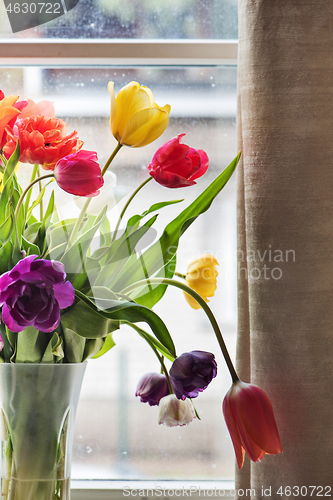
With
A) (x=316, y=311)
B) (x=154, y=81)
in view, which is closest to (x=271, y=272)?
(x=316, y=311)

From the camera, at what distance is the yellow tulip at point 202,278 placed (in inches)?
28.4

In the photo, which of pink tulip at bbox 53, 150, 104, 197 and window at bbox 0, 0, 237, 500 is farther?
window at bbox 0, 0, 237, 500

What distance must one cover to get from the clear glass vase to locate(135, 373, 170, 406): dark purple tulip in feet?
0.37

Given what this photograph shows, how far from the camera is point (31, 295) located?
18.7 inches

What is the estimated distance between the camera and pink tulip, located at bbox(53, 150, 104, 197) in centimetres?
53

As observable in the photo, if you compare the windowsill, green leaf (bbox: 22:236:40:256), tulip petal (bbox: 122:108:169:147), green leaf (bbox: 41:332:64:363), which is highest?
tulip petal (bbox: 122:108:169:147)

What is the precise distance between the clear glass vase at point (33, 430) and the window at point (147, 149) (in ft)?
1.32

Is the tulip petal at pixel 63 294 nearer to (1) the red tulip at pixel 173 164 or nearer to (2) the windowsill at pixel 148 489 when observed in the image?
(1) the red tulip at pixel 173 164

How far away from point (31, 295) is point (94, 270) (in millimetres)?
130

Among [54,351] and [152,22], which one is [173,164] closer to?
[54,351]

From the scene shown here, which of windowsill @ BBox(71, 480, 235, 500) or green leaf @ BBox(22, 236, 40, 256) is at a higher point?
green leaf @ BBox(22, 236, 40, 256)

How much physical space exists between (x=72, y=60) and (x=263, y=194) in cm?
58

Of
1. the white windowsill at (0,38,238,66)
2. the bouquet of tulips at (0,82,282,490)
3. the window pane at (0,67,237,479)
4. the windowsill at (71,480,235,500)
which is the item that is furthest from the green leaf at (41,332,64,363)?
the white windowsill at (0,38,238,66)

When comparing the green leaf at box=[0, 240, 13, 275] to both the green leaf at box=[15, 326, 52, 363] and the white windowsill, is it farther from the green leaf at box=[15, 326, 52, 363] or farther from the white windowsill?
the white windowsill
